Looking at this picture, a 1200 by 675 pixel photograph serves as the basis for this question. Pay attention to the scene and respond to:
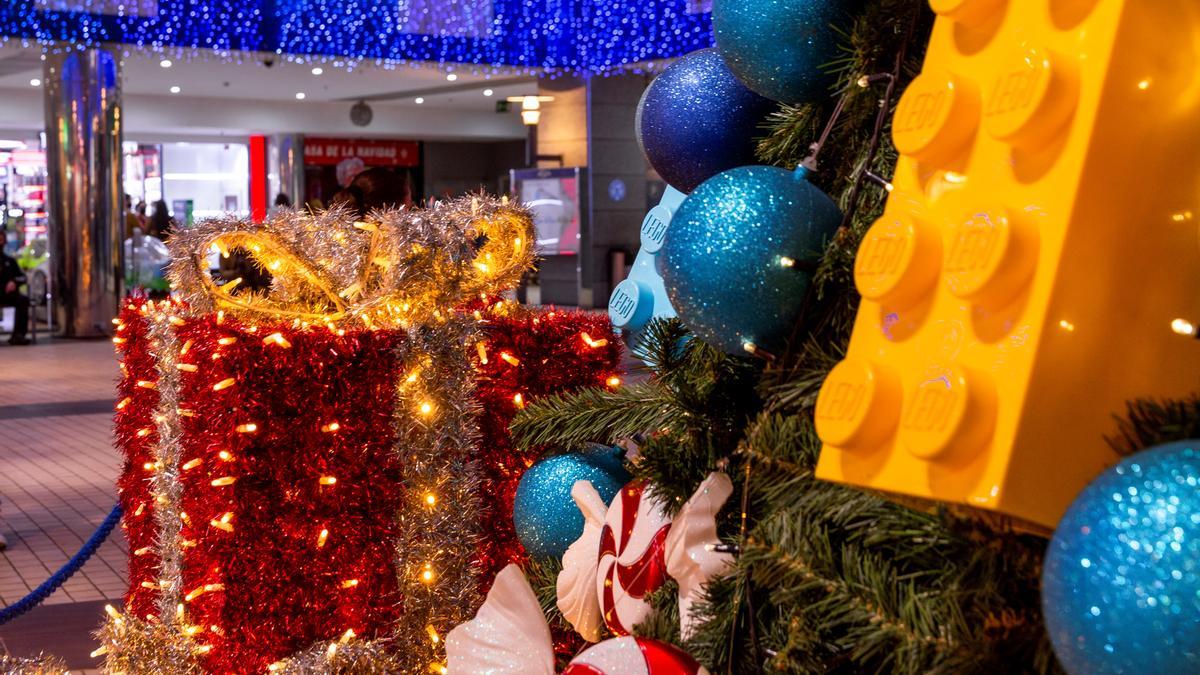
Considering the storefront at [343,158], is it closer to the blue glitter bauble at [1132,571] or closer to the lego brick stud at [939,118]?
the lego brick stud at [939,118]

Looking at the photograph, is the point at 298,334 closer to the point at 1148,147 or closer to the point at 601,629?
the point at 601,629

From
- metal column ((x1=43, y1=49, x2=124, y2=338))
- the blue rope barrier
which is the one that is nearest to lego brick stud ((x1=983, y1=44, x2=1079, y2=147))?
the blue rope barrier

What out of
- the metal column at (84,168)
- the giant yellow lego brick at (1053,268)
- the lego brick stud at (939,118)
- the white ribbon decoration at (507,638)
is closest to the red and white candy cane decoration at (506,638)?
the white ribbon decoration at (507,638)

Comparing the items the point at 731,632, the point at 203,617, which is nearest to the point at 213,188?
the point at 203,617

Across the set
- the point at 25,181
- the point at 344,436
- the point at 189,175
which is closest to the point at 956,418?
the point at 344,436

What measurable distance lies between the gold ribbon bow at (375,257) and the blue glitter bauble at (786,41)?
1.68 m

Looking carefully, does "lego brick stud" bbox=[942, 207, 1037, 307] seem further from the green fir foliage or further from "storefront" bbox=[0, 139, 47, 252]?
"storefront" bbox=[0, 139, 47, 252]

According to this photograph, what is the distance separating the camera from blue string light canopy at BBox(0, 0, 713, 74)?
13891mm

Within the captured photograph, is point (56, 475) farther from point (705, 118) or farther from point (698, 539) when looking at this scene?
point (698, 539)

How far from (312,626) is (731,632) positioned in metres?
1.89

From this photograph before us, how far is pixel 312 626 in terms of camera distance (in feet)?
10.0

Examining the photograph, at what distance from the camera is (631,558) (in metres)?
1.86

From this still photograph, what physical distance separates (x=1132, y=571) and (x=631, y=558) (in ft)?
3.59

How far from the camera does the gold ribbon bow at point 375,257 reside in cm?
313
